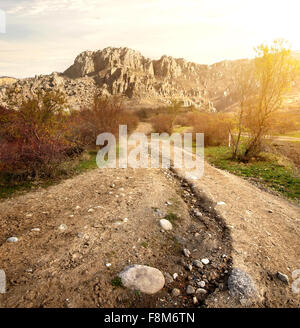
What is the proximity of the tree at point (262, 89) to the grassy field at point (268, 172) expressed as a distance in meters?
1.06

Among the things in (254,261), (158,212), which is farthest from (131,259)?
(254,261)

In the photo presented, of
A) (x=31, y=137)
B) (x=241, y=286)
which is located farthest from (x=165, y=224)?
(x=31, y=137)

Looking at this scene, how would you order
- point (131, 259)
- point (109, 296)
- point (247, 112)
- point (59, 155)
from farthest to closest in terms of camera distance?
point (247, 112) < point (59, 155) < point (131, 259) < point (109, 296)

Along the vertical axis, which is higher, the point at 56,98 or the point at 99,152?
the point at 56,98

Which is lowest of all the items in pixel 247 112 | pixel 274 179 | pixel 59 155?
pixel 274 179

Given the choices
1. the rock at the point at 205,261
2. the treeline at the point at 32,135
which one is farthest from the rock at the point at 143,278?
the treeline at the point at 32,135

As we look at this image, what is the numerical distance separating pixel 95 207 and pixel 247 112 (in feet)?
42.1

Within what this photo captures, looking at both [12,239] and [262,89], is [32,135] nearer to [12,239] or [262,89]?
[12,239]

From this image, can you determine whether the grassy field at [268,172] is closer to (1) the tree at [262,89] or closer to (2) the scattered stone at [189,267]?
(1) the tree at [262,89]

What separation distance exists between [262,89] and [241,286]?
13487mm

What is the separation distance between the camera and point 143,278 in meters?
3.57

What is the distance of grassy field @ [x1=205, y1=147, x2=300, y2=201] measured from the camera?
365 inches
